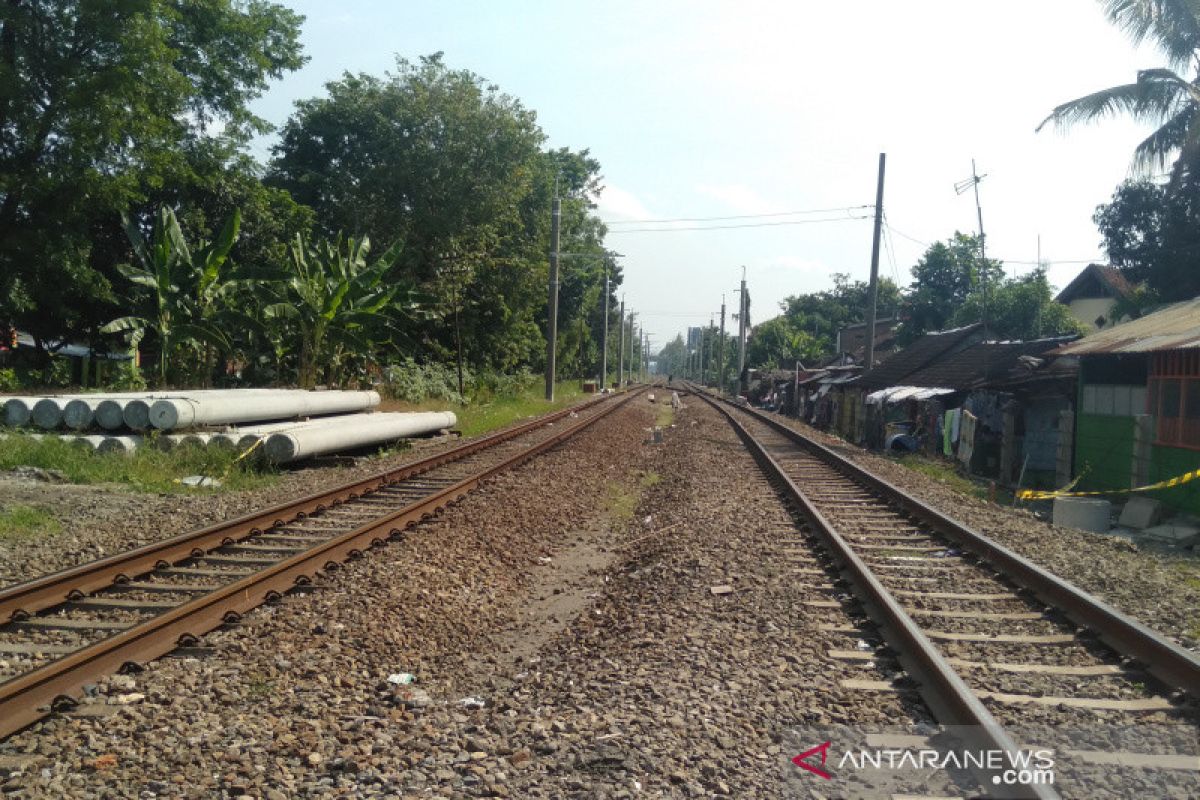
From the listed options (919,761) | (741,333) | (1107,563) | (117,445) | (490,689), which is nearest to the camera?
(919,761)

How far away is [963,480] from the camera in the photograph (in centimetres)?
1905

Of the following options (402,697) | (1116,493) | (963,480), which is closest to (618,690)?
(402,697)

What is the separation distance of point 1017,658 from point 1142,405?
1210 cm

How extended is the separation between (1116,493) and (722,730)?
524 inches

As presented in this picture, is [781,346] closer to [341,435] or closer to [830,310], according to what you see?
[830,310]

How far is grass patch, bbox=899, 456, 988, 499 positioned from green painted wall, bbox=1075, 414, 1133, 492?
1.82m

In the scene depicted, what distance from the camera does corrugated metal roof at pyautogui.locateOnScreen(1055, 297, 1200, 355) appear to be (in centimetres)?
1421

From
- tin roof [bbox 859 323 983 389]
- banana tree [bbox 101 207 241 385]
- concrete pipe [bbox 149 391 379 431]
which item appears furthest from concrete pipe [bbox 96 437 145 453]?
tin roof [bbox 859 323 983 389]

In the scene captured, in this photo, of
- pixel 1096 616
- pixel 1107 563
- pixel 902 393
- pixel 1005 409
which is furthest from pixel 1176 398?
pixel 902 393

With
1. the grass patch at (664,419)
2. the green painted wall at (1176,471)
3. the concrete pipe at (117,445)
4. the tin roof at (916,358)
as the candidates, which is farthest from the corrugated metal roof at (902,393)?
the concrete pipe at (117,445)

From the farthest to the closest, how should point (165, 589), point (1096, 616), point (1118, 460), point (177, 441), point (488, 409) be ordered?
point (488, 409), point (1118, 460), point (177, 441), point (165, 589), point (1096, 616)

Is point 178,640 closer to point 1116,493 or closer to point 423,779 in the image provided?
point 423,779

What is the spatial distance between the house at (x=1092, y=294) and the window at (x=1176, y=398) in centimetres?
2958

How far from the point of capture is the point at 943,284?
5144 cm
